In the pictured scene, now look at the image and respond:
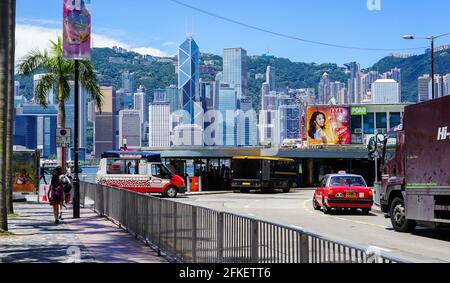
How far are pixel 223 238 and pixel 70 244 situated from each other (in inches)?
237

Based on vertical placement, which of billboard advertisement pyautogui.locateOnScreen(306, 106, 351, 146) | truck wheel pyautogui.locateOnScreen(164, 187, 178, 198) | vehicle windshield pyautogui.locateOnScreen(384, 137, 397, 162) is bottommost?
truck wheel pyautogui.locateOnScreen(164, 187, 178, 198)

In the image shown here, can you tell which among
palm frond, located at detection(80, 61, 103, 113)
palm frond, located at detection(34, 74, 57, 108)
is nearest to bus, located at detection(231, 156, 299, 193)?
palm frond, located at detection(80, 61, 103, 113)

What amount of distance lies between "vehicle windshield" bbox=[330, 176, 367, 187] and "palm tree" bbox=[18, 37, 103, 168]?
1472cm

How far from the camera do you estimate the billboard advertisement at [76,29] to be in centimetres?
2042

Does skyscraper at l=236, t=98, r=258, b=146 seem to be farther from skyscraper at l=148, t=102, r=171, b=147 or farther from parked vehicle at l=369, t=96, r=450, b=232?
parked vehicle at l=369, t=96, r=450, b=232

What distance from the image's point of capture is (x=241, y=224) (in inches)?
321

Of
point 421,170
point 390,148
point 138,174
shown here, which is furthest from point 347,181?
point 138,174

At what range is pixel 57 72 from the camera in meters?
34.6

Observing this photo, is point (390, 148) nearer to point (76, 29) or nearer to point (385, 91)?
point (76, 29)

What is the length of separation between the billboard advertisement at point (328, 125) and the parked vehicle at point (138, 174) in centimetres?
4356

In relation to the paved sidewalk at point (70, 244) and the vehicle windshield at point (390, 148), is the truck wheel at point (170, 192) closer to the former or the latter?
the paved sidewalk at point (70, 244)

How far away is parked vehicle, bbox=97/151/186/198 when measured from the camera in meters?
38.0
